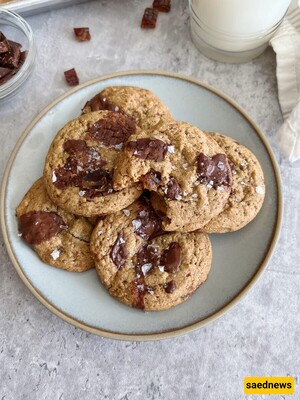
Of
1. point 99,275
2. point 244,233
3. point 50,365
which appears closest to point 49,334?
point 50,365

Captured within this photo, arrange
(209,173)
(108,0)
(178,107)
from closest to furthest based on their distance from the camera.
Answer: (209,173) < (178,107) < (108,0)

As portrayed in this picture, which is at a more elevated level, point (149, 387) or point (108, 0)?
point (108, 0)

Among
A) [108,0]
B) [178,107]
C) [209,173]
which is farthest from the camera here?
[108,0]

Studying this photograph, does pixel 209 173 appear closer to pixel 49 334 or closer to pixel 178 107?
pixel 178 107

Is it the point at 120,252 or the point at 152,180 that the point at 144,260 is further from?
the point at 152,180

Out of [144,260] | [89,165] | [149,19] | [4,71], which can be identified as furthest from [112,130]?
[149,19]

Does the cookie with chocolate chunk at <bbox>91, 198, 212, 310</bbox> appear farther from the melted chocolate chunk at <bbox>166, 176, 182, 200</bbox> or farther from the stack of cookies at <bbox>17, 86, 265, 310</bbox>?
the melted chocolate chunk at <bbox>166, 176, 182, 200</bbox>
